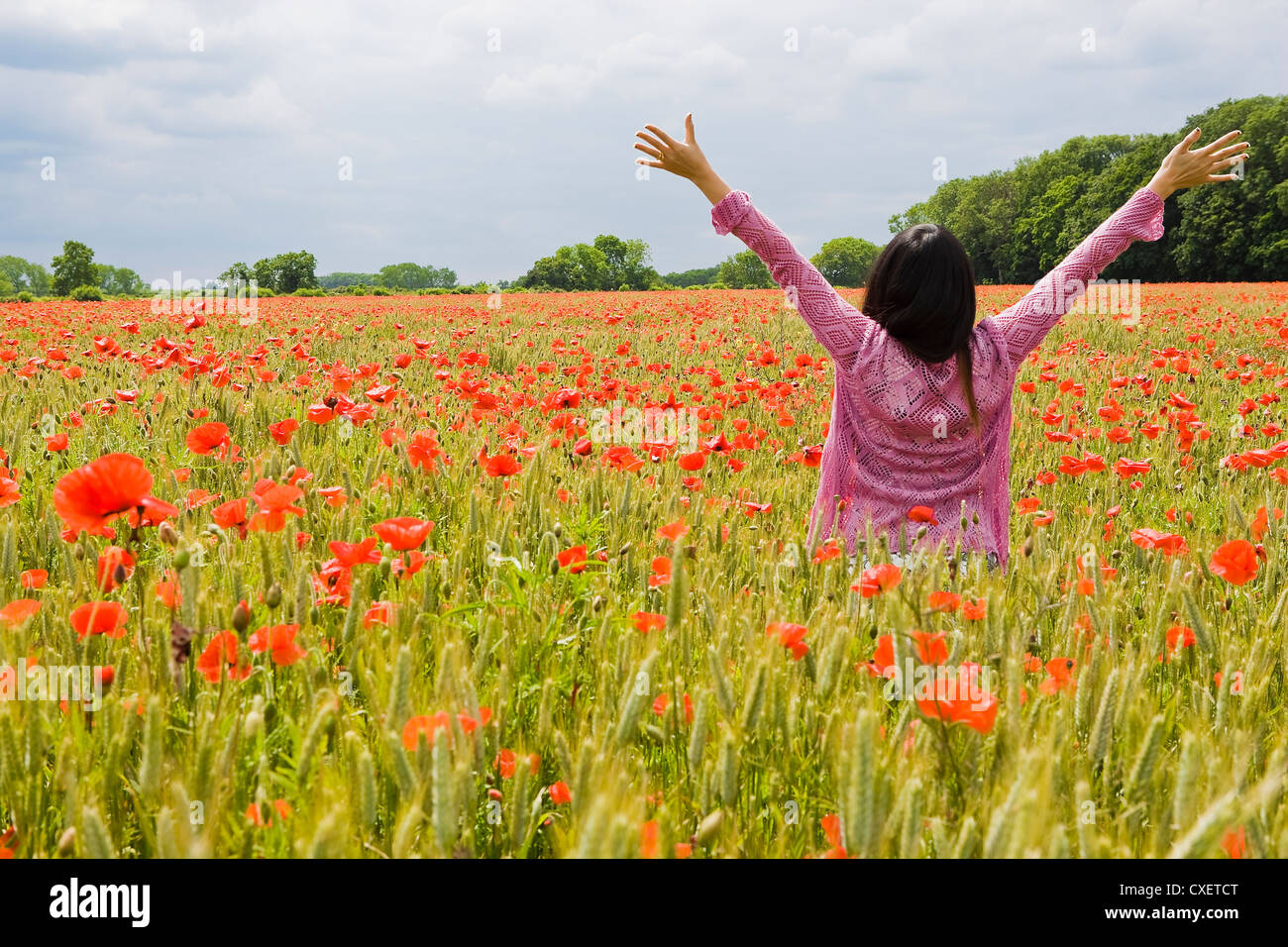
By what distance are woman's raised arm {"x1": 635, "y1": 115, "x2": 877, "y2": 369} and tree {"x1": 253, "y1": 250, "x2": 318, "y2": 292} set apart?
50.5m

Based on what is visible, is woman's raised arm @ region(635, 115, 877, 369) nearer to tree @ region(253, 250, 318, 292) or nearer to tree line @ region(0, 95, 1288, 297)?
tree line @ region(0, 95, 1288, 297)

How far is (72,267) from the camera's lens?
53.6 meters

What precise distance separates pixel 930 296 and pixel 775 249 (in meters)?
0.48

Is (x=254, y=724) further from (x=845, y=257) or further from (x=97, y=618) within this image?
(x=845, y=257)

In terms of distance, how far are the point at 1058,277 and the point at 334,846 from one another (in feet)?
9.16

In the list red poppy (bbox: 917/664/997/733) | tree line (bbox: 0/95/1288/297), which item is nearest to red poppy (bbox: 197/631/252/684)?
red poppy (bbox: 917/664/997/733)

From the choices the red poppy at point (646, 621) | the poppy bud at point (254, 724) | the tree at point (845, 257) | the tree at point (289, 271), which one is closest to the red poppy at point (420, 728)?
the poppy bud at point (254, 724)

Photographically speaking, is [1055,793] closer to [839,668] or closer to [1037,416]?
[839,668]

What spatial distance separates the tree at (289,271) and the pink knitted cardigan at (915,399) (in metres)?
50.7

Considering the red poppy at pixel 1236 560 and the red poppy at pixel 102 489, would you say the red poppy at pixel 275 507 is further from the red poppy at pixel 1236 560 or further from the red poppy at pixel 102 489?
the red poppy at pixel 1236 560

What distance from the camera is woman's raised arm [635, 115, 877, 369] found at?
108 inches

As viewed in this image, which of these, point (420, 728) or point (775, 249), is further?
point (775, 249)

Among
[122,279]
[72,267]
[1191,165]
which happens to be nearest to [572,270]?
[72,267]

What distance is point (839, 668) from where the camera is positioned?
4.68ft
